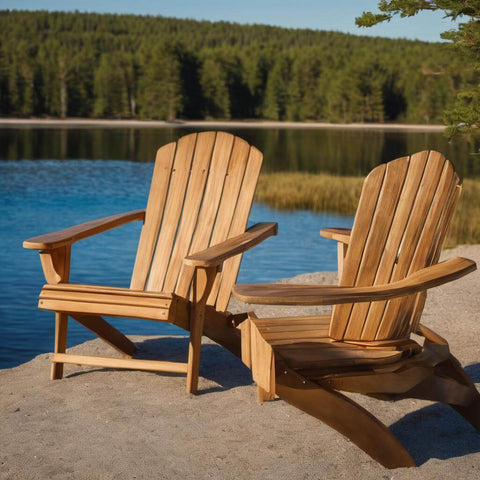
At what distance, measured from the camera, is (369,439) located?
8.28 feet

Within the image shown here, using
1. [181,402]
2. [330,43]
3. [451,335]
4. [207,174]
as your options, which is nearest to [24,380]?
[181,402]

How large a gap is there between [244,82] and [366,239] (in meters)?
81.2

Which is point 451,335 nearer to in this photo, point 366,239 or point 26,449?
point 366,239

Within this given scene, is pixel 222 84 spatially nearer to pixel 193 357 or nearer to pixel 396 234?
pixel 193 357

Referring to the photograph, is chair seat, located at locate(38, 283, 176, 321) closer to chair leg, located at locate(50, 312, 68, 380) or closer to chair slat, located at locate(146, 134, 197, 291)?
chair leg, located at locate(50, 312, 68, 380)

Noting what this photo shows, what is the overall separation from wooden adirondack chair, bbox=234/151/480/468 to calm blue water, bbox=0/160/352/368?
2.54 metres

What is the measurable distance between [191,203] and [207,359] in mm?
809

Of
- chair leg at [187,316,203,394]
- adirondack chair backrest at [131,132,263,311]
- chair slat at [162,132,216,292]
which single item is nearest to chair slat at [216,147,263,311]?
adirondack chair backrest at [131,132,263,311]

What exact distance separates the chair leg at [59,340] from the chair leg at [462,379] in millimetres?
1668

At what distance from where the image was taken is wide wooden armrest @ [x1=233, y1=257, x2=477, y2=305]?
7.16ft

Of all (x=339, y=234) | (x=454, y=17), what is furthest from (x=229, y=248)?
(x=454, y=17)

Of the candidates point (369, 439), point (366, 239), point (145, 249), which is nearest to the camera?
point (369, 439)

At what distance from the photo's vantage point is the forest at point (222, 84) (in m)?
68.0

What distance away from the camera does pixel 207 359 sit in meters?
3.96
